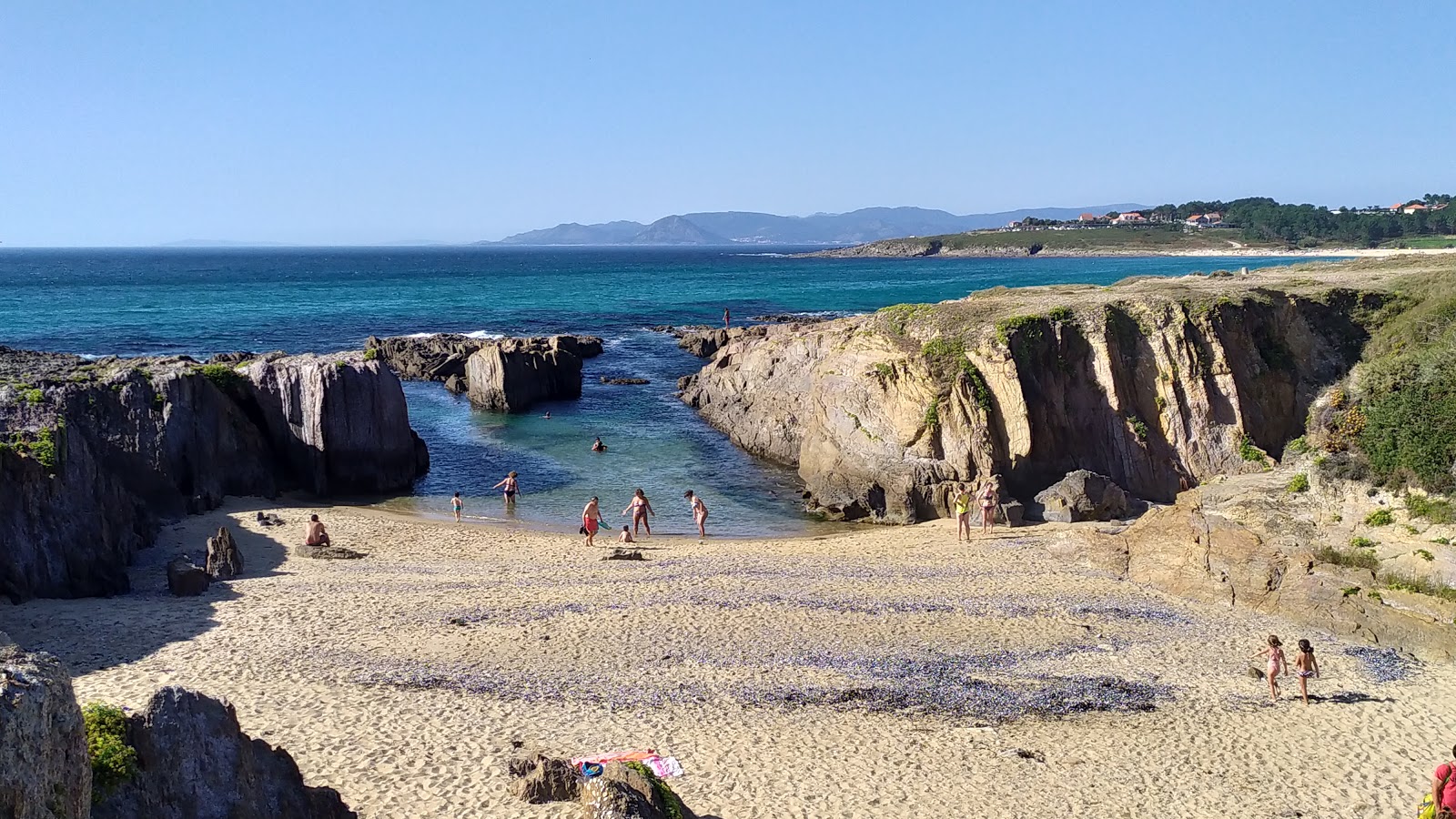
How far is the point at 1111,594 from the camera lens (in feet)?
64.3

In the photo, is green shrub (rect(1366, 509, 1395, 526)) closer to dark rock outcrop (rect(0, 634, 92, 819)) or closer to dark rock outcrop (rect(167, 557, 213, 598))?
→ dark rock outcrop (rect(0, 634, 92, 819))

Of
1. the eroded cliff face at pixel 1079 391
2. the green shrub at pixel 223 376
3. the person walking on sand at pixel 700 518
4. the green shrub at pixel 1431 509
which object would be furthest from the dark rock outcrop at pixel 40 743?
the green shrub at pixel 223 376

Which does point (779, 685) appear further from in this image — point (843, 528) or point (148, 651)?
point (843, 528)

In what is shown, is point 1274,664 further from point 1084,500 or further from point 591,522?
point 591,522

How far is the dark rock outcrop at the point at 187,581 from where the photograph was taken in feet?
62.9

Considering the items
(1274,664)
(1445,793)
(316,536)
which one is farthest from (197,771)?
(316,536)

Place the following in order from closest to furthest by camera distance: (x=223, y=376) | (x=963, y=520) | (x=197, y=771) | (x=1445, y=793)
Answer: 1. (x=197, y=771)
2. (x=1445, y=793)
3. (x=963, y=520)
4. (x=223, y=376)

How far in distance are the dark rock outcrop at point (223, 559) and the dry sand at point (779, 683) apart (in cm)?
42

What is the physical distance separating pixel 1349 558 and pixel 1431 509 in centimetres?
170

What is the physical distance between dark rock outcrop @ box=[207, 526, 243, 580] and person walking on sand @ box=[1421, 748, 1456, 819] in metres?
20.6

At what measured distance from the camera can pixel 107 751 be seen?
27.1ft

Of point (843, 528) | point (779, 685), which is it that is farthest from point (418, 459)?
point (779, 685)

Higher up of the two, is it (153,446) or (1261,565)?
(153,446)

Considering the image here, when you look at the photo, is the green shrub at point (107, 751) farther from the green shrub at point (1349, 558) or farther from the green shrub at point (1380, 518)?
the green shrub at point (1380, 518)
